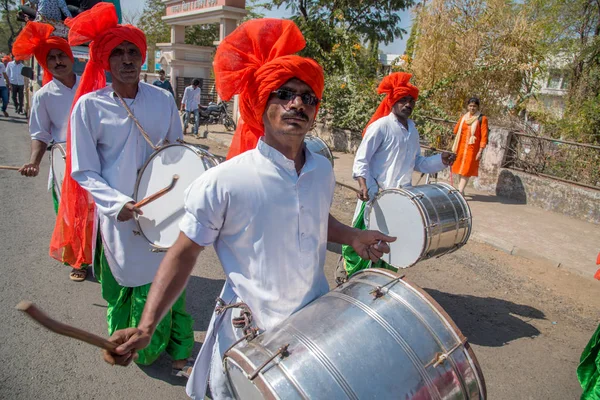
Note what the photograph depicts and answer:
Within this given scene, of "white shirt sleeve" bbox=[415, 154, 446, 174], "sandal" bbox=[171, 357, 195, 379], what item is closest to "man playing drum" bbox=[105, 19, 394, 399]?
"sandal" bbox=[171, 357, 195, 379]

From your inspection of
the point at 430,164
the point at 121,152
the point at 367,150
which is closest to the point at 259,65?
the point at 121,152

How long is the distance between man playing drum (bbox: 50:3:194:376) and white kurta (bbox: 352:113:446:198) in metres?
1.77

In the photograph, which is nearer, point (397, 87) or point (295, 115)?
point (295, 115)

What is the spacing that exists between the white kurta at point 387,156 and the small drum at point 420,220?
489mm

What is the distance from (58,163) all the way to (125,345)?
3.52 m

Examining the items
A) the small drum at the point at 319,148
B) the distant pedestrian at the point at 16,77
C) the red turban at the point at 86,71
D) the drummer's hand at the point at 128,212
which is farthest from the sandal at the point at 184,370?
the distant pedestrian at the point at 16,77

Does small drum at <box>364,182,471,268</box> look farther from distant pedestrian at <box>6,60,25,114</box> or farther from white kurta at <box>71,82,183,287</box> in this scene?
distant pedestrian at <box>6,60,25,114</box>

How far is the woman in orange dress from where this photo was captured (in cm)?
851

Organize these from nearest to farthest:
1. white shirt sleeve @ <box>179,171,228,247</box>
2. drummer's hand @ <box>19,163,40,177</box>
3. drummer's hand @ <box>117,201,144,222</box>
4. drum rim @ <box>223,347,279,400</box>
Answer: drum rim @ <box>223,347,279,400</box> → white shirt sleeve @ <box>179,171,228,247</box> → drummer's hand @ <box>117,201,144,222</box> → drummer's hand @ <box>19,163,40,177</box>

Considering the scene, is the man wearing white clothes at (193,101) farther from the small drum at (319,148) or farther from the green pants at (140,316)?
the green pants at (140,316)

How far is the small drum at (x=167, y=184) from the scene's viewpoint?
8.80 feet

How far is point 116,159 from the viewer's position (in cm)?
292

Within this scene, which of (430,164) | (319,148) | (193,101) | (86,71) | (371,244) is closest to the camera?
(371,244)

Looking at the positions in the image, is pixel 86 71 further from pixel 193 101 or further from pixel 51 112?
pixel 193 101
